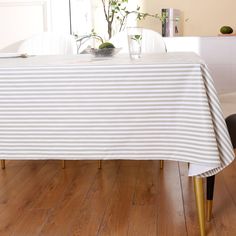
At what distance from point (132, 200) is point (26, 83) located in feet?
2.62

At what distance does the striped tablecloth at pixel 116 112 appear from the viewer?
1.31m

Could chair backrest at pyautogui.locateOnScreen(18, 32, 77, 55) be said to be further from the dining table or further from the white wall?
the dining table

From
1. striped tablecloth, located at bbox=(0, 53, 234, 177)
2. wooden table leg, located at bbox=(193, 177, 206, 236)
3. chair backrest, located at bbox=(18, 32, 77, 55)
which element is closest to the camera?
striped tablecloth, located at bbox=(0, 53, 234, 177)

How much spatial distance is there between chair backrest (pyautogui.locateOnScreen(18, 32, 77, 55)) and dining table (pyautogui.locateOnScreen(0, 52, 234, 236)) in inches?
44.9

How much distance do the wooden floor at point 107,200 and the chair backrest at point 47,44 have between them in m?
0.72

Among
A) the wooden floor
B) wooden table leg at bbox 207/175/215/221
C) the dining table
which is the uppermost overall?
the dining table

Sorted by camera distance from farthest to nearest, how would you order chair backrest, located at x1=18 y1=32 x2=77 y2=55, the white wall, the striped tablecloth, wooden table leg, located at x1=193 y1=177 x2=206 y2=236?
the white wall
chair backrest, located at x1=18 y1=32 x2=77 y2=55
wooden table leg, located at x1=193 y1=177 x2=206 y2=236
the striped tablecloth

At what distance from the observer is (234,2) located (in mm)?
3285

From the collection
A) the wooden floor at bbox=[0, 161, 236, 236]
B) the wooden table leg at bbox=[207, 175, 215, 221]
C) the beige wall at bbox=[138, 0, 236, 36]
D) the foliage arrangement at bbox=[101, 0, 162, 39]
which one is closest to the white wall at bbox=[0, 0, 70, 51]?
the foliage arrangement at bbox=[101, 0, 162, 39]

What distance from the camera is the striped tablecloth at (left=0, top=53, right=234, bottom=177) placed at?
1.31m

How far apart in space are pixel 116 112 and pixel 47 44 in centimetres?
136

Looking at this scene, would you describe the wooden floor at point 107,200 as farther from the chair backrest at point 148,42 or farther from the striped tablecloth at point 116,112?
the chair backrest at point 148,42

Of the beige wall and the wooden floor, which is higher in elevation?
the beige wall

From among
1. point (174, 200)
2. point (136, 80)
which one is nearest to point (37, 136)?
point (136, 80)
